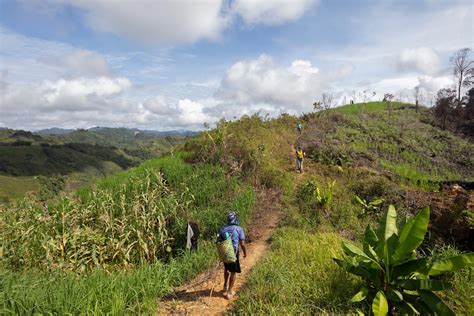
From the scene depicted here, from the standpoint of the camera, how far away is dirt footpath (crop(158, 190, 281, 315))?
5152 millimetres

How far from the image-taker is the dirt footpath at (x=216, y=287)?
515cm

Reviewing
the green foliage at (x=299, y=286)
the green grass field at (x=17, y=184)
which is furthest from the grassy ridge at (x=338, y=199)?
the green grass field at (x=17, y=184)

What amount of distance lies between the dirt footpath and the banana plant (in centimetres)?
243

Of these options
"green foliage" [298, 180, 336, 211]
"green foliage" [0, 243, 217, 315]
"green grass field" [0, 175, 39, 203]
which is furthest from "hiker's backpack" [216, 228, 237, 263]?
"green grass field" [0, 175, 39, 203]

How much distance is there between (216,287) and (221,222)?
2.84 meters

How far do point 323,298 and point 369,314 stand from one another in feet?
2.38

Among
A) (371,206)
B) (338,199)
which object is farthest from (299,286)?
(338,199)

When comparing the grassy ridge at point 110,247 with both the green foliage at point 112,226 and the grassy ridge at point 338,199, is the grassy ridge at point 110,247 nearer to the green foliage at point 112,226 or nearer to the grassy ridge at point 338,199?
the green foliage at point 112,226

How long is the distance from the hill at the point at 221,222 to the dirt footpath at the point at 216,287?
7cm

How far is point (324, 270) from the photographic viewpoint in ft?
17.1

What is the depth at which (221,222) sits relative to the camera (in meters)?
8.75

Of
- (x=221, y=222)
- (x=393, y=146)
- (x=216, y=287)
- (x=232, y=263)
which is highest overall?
(x=393, y=146)

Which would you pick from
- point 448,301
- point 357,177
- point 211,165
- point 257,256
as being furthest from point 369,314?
point 357,177

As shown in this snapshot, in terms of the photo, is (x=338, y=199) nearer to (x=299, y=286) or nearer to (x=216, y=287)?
(x=216, y=287)
